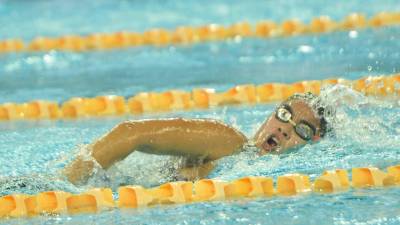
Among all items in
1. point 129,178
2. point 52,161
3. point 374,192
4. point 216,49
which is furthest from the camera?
point 216,49

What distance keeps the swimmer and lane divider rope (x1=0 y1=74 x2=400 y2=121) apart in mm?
1668

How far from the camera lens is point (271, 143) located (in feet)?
12.5

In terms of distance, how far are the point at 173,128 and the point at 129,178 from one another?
34 cm

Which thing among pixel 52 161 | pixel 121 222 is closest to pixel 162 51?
pixel 52 161

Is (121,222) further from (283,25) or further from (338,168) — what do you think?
(283,25)

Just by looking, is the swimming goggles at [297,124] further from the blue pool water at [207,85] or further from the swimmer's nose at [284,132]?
the blue pool water at [207,85]

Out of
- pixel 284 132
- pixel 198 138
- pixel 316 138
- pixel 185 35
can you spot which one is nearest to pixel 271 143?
pixel 284 132

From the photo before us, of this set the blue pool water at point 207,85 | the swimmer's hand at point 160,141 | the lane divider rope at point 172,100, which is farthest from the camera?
the lane divider rope at point 172,100

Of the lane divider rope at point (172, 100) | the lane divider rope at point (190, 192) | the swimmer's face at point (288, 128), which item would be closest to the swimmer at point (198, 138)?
the swimmer's face at point (288, 128)

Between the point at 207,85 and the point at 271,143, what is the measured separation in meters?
2.43

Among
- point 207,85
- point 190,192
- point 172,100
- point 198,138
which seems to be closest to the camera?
point 190,192

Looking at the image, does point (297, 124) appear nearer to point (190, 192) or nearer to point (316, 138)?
point (316, 138)

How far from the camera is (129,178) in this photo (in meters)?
3.80

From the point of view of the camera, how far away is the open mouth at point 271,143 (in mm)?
3793
